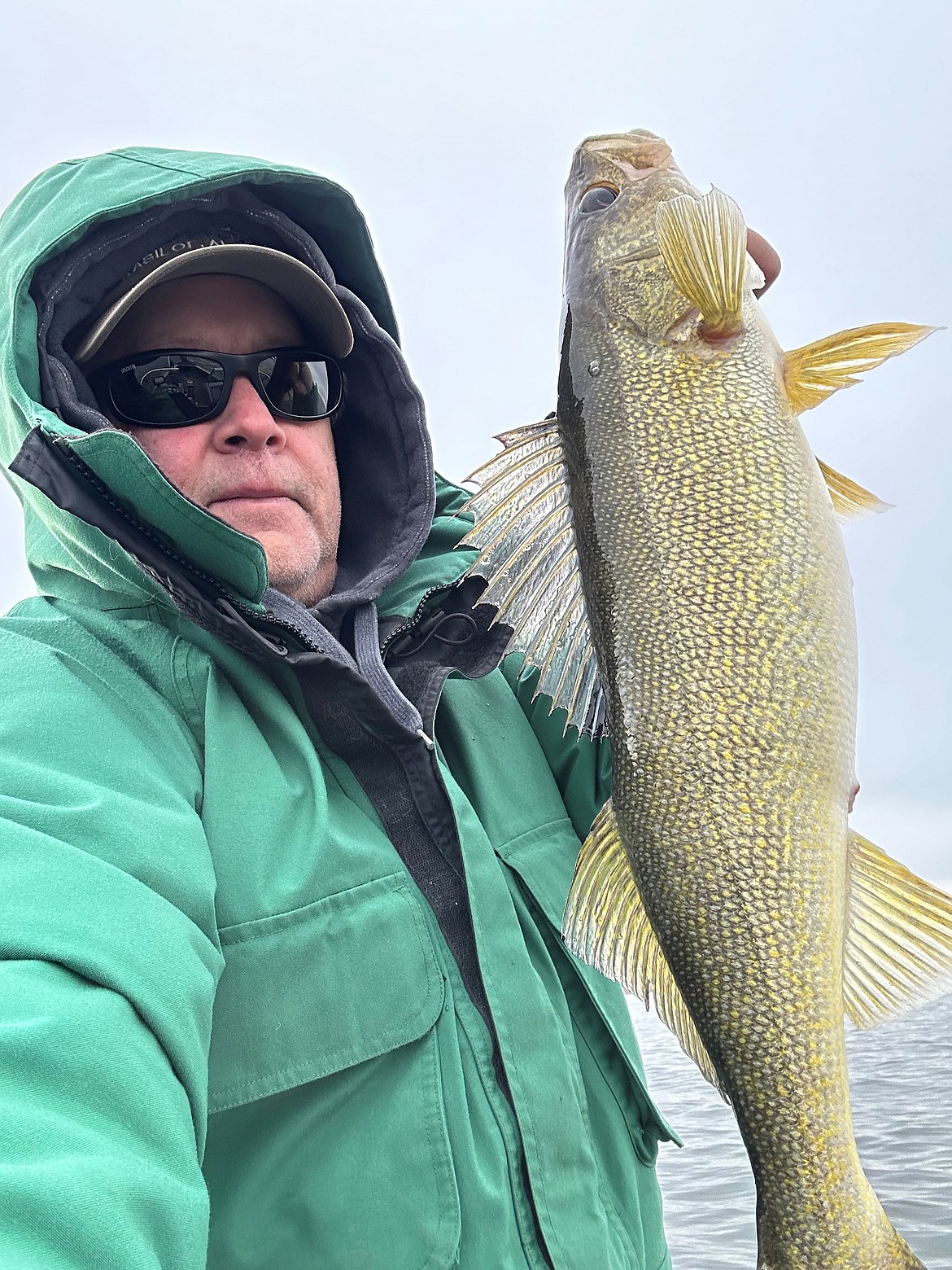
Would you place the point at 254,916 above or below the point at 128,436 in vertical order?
below

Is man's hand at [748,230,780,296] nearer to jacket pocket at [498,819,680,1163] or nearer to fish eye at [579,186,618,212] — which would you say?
fish eye at [579,186,618,212]

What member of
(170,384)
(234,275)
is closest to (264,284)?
(234,275)

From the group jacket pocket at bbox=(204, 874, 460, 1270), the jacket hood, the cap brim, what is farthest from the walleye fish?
the cap brim

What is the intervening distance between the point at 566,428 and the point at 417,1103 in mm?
1226

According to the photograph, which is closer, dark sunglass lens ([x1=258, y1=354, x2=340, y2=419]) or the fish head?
the fish head

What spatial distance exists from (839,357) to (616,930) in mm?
1094

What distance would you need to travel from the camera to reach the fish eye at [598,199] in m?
2.15

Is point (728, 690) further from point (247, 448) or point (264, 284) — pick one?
point (264, 284)

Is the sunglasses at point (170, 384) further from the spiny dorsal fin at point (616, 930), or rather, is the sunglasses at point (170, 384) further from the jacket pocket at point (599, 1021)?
the spiny dorsal fin at point (616, 930)

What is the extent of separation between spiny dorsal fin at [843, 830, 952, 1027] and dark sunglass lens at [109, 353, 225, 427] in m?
1.74

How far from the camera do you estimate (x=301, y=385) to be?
2652 mm

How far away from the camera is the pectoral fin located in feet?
5.95

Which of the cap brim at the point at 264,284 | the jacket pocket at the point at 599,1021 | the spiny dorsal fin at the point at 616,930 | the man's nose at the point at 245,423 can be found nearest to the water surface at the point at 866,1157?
the jacket pocket at the point at 599,1021

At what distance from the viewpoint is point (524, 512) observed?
6.51 feet
